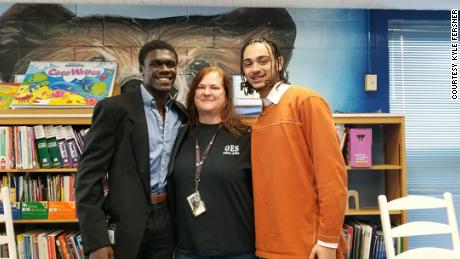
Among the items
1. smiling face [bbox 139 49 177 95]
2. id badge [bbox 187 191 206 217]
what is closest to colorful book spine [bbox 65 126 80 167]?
smiling face [bbox 139 49 177 95]

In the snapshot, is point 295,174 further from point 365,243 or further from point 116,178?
point 365,243

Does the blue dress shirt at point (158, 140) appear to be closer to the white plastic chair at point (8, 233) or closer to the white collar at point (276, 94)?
the white collar at point (276, 94)

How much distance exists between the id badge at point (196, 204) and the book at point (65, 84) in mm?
1449

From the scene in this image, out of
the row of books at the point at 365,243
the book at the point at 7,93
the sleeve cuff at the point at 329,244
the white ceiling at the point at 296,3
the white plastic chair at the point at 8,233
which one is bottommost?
the row of books at the point at 365,243

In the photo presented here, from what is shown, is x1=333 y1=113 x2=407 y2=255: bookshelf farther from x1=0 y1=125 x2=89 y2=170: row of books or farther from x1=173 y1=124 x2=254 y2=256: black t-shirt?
x1=0 y1=125 x2=89 y2=170: row of books

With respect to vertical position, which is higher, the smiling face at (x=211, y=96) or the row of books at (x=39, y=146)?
the smiling face at (x=211, y=96)

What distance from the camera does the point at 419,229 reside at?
1.75 m

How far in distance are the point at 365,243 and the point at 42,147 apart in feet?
8.03

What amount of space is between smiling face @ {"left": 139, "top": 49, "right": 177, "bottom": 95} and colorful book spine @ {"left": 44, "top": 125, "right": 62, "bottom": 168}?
1.24 metres

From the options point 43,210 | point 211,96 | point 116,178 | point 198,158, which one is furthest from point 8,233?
point 211,96

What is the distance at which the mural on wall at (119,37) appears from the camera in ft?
9.36

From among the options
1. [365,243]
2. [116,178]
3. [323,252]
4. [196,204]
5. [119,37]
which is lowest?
[365,243]

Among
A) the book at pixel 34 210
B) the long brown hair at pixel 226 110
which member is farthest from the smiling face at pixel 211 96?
the book at pixel 34 210

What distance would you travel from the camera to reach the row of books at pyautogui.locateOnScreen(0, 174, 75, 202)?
2.52m
